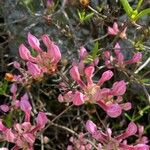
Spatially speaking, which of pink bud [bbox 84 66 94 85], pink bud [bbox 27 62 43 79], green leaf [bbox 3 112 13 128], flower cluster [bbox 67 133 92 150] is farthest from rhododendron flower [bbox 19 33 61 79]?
green leaf [bbox 3 112 13 128]

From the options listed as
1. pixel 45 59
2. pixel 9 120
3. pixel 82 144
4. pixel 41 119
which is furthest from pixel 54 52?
pixel 9 120

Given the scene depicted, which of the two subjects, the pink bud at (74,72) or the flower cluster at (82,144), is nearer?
the pink bud at (74,72)

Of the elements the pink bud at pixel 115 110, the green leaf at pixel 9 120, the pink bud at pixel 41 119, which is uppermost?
the pink bud at pixel 41 119

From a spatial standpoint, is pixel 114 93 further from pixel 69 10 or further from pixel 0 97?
pixel 0 97

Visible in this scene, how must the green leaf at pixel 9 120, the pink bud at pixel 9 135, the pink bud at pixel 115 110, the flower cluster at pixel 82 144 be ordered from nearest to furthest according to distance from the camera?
the pink bud at pixel 115 110 < the pink bud at pixel 9 135 < the flower cluster at pixel 82 144 < the green leaf at pixel 9 120

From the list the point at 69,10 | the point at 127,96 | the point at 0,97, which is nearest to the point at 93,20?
the point at 69,10

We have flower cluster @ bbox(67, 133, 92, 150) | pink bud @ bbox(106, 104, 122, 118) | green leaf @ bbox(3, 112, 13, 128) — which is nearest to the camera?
pink bud @ bbox(106, 104, 122, 118)

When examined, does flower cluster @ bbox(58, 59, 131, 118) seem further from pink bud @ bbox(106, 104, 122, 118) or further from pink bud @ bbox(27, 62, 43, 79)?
pink bud @ bbox(27, 62, 43, 79)

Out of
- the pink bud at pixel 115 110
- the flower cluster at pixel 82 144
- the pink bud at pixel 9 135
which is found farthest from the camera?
the flower cluster at pixel 82 144

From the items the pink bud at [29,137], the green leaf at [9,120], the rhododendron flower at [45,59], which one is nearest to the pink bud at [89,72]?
the rhododendron flower at [45,59]

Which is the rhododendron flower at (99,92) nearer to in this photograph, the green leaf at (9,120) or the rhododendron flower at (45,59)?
the rhododendron flower at (45,59)

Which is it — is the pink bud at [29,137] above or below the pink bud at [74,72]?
below
